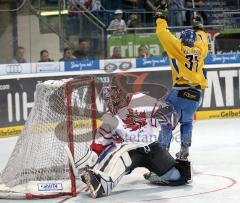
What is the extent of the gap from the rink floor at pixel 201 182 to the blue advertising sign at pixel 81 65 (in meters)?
1.85

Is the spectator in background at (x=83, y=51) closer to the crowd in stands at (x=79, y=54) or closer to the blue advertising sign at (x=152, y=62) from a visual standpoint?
the crowd in stands at (x=79, y=54)

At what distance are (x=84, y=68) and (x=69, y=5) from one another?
234 centimetres

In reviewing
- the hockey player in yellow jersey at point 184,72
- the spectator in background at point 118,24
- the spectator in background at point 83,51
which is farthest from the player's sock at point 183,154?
Answer: the spectator in background at point 118,24

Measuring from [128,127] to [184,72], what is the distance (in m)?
1.10

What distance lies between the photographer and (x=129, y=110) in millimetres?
6379

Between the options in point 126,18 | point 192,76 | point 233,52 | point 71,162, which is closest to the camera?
point 71,162

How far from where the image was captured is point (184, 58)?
702 cm

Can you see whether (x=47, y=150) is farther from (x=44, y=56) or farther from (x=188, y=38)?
(x=44, y=56)

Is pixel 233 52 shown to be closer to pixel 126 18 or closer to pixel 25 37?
pixel 126 18

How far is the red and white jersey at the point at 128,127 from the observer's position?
6262mm

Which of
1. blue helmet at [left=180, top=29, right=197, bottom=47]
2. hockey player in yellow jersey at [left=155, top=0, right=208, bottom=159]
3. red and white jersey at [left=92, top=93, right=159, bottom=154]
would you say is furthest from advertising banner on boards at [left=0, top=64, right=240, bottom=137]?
red and white jersey at [left=92, top=93, right=159, bottom=154]

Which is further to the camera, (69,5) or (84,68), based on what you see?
(69,5)

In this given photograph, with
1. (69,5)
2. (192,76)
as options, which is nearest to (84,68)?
(69,5)

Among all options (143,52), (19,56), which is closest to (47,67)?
(19,56)
